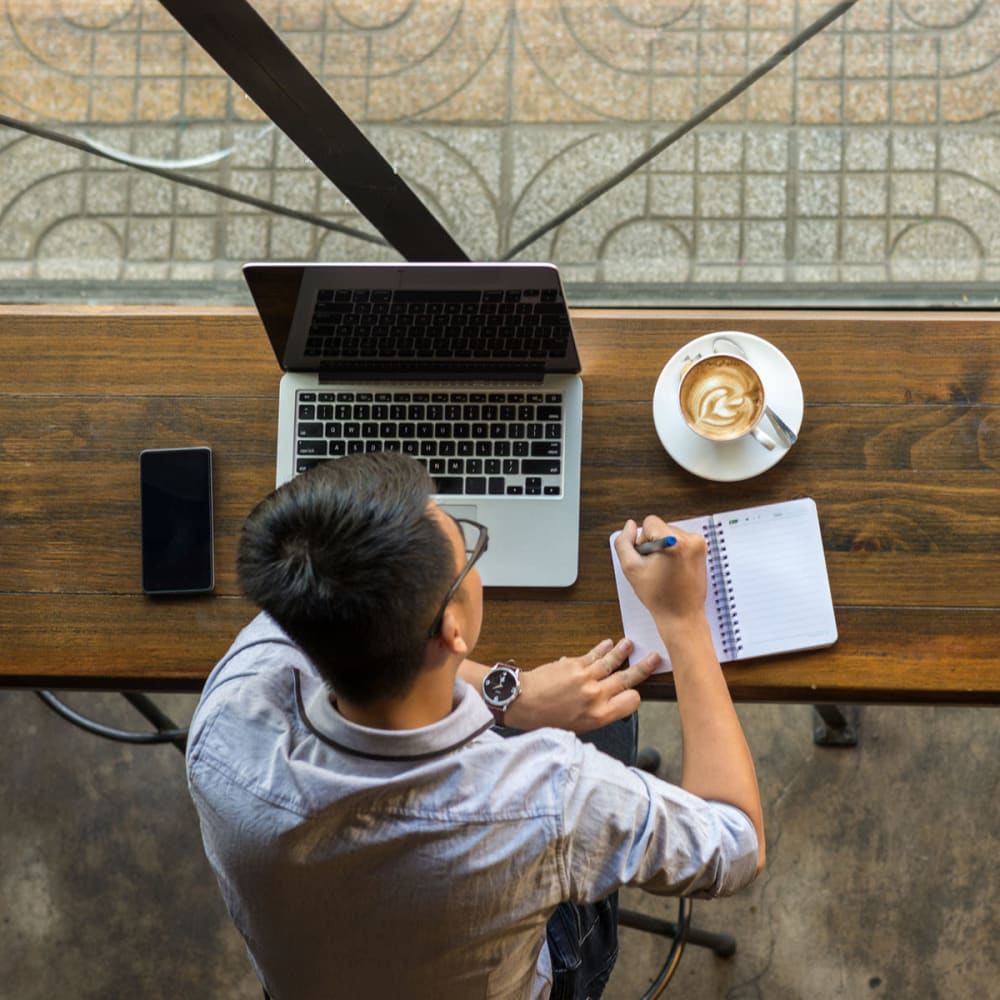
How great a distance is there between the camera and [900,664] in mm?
1398

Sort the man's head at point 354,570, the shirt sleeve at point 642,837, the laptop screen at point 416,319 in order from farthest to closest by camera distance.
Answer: the laptop screen at point 416,319
the shirt sleeve at point 642,837
the man's head at point 354,570

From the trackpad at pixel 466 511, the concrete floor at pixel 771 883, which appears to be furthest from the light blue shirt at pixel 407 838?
the concrete floor at pixel 771 883

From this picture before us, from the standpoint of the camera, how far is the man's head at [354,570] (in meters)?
0.99

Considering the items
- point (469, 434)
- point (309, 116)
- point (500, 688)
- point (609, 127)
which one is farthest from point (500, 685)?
point (609, 127)

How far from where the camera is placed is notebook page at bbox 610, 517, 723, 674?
141 cm

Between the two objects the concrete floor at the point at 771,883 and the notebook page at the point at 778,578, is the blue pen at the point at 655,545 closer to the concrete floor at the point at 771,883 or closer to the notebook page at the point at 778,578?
the notebook page at the point at 778,578

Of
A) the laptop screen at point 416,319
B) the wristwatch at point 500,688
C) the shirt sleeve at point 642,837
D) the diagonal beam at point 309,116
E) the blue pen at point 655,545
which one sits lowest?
the shirt sleeve at point 642,837

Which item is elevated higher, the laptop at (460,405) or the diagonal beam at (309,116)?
the diagonal beam at (309,116)

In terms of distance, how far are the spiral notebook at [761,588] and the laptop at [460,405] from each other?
157mm

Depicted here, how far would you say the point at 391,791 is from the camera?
1058 mm

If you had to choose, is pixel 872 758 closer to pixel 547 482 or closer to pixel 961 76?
pixel 547 482

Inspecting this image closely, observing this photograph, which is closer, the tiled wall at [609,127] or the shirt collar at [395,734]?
the shirt collar at [395,734]

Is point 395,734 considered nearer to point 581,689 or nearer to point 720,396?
point 581,689

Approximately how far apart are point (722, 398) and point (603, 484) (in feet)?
0.65
